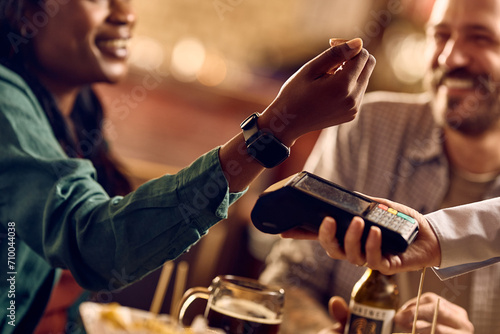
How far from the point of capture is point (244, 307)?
0.74 m

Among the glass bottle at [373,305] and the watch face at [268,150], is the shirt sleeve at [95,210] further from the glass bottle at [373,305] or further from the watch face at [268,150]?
the glass bottle at [373,305]

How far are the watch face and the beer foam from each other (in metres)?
0.21

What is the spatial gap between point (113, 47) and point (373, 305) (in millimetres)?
694

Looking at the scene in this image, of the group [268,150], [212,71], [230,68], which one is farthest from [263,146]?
[230,68]

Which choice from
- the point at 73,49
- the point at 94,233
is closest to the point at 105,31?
the point at 73,49

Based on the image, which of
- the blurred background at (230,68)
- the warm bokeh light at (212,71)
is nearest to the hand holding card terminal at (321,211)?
the blurred background at (230,68)

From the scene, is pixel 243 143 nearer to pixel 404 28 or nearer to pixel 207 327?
pixel 207 327

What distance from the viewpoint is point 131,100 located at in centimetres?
333

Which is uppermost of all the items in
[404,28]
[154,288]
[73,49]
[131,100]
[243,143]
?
[404,28]

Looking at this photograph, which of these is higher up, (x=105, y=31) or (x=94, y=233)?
(x=105, y=31)

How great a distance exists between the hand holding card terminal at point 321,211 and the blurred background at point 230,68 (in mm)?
1651

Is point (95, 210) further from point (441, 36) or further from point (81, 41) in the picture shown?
point (441, 36)

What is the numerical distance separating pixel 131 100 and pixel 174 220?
8.95ft

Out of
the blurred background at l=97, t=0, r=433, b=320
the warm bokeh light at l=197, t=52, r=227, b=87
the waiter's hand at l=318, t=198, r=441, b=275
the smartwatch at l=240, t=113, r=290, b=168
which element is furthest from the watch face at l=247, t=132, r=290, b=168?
the warm bokeh light at l=197, t=52, r=227, b=87
